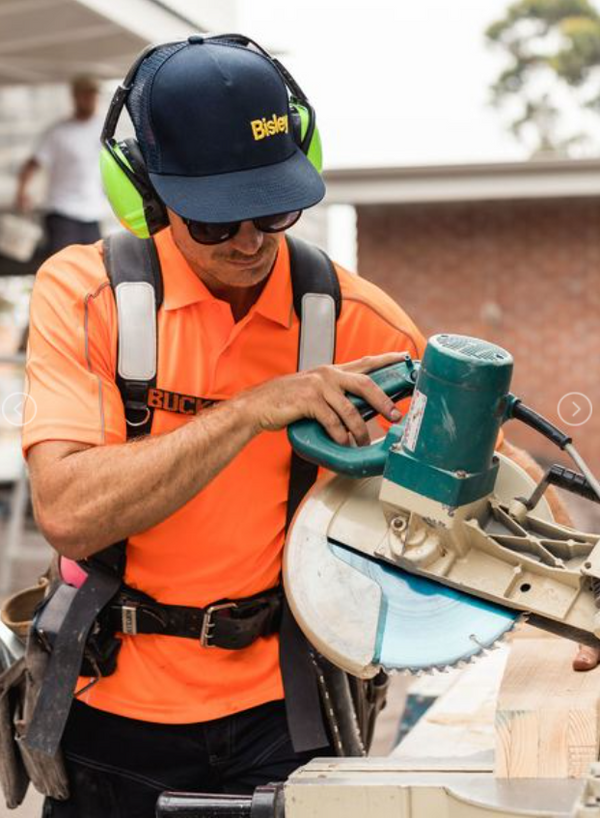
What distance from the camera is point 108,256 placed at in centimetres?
262

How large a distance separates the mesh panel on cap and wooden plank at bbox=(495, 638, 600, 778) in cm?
111

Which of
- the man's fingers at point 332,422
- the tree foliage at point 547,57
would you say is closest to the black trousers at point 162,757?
the man's fingers at point 332,422

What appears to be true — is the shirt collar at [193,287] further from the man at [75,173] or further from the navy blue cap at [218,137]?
the man at [75,173]

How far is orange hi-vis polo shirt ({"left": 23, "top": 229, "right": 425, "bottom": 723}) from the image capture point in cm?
261

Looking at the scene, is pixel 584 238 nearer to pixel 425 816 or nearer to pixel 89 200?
pixel 89 200

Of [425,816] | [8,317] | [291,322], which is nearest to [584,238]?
[8,317]

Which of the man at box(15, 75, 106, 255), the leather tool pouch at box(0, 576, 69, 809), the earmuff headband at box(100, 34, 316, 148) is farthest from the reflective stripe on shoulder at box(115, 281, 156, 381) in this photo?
the man at box(15, 75, 106, 255)

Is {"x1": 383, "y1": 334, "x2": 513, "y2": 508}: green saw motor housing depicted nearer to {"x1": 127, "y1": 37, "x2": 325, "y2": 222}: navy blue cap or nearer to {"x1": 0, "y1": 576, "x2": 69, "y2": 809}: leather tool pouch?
{"x1": 127, "y1": 37, "x2": 325, "y2": 222}: navy blue cap

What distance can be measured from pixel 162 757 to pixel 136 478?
25.9 inches

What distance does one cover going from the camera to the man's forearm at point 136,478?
2312mm

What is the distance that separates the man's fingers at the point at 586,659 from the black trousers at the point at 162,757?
0.64 meters

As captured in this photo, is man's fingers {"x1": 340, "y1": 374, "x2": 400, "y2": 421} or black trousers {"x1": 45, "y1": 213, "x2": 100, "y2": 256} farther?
black trousers {"x1": 45, "y1": 213, "x2": 100, "y2": 256}

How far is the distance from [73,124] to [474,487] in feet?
26.9

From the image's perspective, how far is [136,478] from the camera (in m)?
2.34
